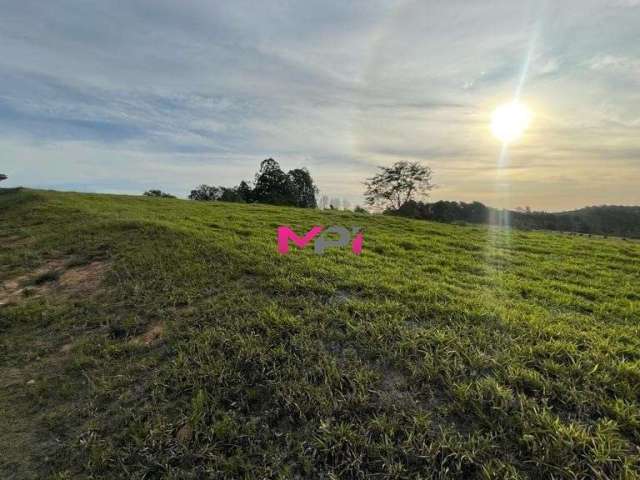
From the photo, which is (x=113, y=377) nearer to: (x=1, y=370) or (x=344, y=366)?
(x=1, y=370)

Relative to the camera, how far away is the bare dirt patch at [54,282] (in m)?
4.85

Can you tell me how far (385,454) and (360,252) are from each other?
5.07m

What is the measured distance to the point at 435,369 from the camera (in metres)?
2.58

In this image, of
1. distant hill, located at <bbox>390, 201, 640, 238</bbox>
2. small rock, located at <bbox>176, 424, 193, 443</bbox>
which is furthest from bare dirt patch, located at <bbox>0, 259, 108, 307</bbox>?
distant hill, located at <bbox>390, 201, 640, 238</bbox>

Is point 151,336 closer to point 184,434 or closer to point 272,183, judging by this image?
point 184,434

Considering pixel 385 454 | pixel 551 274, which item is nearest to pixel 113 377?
pixel 385 454

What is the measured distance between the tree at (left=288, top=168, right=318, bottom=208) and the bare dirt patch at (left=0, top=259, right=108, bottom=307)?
45.1 m

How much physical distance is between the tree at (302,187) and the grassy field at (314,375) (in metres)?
46.7

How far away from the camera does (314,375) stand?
262 cm

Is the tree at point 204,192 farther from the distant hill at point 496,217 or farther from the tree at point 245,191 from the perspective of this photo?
the distant hill at point 496,217

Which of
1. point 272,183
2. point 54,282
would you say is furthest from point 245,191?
point 54,282

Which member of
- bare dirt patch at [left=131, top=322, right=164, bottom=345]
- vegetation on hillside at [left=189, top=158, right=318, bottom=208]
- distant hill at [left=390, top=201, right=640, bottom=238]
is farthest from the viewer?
vegetation on hillside at [left=189, top=158, right=318, bottom=208]

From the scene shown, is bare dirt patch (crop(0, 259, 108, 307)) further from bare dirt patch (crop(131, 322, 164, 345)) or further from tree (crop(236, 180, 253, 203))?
tree (crop(236, 180, 253, 203))

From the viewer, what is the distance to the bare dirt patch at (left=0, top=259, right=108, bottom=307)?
4.85 m
